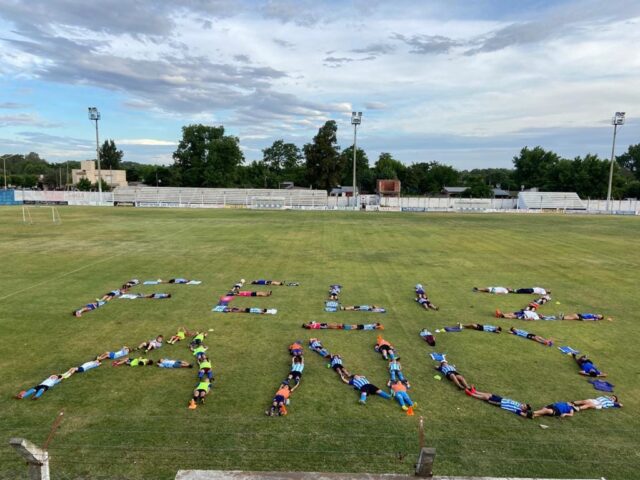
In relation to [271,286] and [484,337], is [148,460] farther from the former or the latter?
[271,286]

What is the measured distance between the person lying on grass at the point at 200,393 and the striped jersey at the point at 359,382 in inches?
114

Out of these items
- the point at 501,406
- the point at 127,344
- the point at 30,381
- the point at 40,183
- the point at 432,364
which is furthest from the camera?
the point at 40,183

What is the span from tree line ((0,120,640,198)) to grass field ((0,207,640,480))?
81.1 m

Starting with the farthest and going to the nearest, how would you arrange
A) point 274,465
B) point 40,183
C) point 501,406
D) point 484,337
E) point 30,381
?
point 40,183, point 484,337, point 30,381, point 501,406, point 274,465

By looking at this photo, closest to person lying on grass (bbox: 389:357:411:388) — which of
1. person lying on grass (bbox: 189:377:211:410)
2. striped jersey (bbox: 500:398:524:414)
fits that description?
striped jersey (bbox: 500:398:524:414)

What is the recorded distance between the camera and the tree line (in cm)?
9888

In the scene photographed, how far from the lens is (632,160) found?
158m

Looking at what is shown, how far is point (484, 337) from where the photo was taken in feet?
39.1

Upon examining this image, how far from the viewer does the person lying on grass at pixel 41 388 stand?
8.16m

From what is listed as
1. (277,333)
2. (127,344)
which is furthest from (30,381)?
(277,333)

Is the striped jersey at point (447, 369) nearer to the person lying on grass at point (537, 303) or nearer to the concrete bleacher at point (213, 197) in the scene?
the person lying on grass at point (537, 303)

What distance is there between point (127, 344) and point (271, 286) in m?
6.93

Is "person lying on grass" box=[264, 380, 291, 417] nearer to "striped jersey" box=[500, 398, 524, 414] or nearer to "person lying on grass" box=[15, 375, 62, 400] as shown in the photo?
"striped jersey" box=[500, 398, 524, 414]

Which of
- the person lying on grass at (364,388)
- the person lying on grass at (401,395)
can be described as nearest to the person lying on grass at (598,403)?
the person lying on grass at (401,395)
